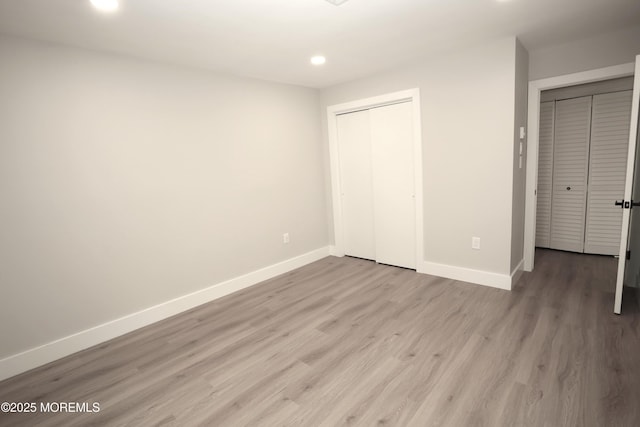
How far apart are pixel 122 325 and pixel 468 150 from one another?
3601mm

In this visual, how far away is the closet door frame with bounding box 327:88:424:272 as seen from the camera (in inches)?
141

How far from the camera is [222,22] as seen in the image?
222cm

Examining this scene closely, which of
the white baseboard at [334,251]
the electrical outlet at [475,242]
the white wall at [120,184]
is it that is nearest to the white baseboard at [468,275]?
the electrical outlet at [475,242]

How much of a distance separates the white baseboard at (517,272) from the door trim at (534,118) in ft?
0.35

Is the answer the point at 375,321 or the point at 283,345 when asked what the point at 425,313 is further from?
the point at 283,345

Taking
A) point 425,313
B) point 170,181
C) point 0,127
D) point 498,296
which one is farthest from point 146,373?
point 498,296

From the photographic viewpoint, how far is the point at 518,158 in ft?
10.4

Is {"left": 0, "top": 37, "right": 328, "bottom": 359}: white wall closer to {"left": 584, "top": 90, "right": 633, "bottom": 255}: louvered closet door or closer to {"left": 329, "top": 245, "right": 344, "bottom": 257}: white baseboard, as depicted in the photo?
{"left": 329, "top": 245, "right": 344, "bottom": 257}: white baseboard

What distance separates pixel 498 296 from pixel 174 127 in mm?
3452

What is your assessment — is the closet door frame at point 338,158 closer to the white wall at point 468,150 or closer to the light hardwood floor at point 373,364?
the white wall at point 468,150

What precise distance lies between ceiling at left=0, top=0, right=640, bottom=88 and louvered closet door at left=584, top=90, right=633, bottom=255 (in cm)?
127

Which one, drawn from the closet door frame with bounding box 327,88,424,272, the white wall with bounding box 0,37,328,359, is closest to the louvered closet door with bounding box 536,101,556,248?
the closet door frame with bounding box 327,88,424,272

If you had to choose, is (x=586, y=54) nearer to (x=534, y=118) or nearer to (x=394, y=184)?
(x=534, y=118)

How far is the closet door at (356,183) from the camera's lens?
13.8 feet
